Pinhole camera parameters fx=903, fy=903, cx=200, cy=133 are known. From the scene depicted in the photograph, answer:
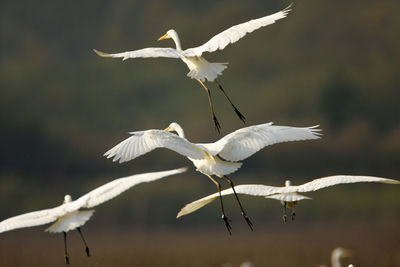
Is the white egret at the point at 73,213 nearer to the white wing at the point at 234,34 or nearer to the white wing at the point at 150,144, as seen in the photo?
the white wing at the point at 150,144

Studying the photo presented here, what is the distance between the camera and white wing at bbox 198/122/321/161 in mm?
10023

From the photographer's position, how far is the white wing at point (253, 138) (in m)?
10.0

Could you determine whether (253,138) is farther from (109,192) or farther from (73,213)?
(73,213)

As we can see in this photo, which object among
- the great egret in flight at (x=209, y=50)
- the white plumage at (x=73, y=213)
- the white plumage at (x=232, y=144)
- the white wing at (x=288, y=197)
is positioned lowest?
the white wing at (x=288, y=197)

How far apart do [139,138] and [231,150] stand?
1188 mm

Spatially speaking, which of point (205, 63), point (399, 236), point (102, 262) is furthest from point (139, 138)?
point (399, 236)

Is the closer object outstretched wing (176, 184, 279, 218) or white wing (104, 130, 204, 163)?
white wing (104, 130, 204, 163)

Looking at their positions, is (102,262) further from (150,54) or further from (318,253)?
(150,54)

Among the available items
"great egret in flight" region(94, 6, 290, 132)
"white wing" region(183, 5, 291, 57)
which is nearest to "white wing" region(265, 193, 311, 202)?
"great egret in flight" region(94, 6, 290, 132)

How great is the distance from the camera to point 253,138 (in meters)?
10.1

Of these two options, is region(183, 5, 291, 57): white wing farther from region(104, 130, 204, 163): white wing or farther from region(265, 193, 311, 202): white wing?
region(265, 193, 311, 202): white wing

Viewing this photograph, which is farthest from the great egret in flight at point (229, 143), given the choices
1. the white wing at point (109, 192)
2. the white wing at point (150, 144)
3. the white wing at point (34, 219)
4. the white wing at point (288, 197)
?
the white wing at point (34, 219)

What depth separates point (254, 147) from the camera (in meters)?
10.1

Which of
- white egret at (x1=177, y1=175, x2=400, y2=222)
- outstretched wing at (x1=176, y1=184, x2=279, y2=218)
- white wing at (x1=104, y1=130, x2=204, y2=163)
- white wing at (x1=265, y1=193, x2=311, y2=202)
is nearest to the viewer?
white wing at (x1=104, y1=130, x2=204, y2=163)
